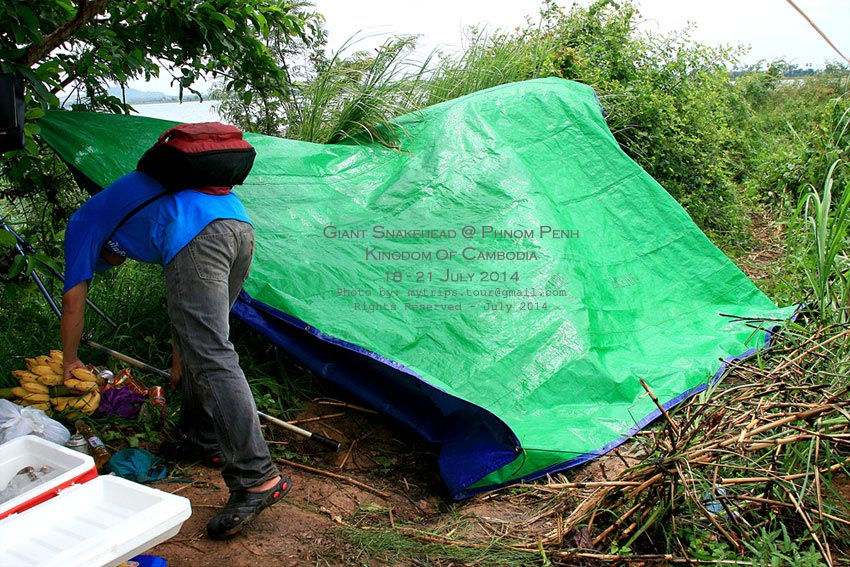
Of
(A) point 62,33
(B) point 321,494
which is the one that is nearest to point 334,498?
(B) point 321,494

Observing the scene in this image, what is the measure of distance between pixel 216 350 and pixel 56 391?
102cm

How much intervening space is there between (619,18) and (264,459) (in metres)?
6.03

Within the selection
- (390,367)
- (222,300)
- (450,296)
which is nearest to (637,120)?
(450,296)

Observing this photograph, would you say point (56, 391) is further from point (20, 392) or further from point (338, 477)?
point (338, 477)

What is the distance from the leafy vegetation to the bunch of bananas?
0.93 feet

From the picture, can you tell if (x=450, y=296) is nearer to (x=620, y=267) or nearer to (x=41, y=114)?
(x=620, y=267)

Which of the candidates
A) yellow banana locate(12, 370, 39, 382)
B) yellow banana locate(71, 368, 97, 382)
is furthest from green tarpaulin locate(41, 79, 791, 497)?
yellow banana locate(12, 370, 39, 382)

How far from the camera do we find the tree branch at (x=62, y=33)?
307cm

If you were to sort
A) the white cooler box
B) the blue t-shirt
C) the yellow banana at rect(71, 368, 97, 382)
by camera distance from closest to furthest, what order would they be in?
the white cooler box
the blue t-shirt
the yellow banana at rect(71, 368, 97, 382)

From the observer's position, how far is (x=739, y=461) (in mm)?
2809

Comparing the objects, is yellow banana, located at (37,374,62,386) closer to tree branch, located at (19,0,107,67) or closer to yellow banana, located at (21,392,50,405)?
yellow banana, located at (21,392,50,405)

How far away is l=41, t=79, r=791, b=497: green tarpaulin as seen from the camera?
3.36 meters

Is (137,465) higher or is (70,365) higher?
(70,365)

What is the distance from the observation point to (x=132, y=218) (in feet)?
9.02
